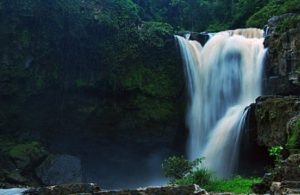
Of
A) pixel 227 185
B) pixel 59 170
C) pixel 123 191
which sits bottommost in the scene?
pixel 59 170

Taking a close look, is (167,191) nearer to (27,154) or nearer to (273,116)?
(273,116)

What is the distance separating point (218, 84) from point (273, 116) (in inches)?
210

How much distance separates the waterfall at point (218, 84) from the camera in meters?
19.1

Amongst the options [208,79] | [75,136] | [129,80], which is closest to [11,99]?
[75,136]

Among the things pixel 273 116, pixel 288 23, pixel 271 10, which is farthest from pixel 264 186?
pixel 271 10

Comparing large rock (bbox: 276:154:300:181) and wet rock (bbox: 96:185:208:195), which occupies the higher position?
wet rock (bbox: 96:185:208:195)

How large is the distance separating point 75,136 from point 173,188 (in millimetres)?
16405

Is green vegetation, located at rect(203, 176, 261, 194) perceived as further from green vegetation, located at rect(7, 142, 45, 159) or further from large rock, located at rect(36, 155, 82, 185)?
green vegetation, located at rect(7, 142, 45, 159)

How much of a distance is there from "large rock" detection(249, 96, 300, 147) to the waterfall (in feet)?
4.94

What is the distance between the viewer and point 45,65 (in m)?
20.5

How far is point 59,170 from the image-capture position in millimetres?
19891

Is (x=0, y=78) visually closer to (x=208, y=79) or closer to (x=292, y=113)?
(x=208, y=79)

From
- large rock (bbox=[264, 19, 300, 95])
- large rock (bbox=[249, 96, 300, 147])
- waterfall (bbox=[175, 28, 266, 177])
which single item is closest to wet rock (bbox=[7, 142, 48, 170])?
waterfall (bbox=[175, 28, 266, 177])

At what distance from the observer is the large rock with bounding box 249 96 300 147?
50.9 ft
